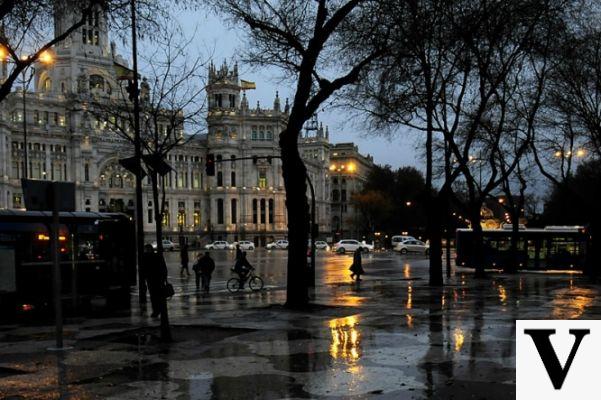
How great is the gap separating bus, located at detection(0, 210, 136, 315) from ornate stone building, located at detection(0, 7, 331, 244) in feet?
343

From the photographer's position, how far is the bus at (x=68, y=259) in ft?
56.7

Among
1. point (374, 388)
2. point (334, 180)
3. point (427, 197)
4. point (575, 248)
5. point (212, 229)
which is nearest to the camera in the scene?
point (374, 388)

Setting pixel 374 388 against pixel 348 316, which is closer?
pixel 374 388

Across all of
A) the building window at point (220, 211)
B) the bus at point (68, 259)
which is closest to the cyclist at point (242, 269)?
the bus at point (68, 259)

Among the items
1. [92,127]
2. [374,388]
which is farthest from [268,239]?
[374,388]

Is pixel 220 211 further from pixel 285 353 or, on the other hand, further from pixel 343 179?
pixel 285 353

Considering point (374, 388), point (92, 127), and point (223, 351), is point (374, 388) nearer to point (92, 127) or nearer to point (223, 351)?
point (223, 351)

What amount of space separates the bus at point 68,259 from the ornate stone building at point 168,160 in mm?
104554

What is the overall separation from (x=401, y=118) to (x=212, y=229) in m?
118

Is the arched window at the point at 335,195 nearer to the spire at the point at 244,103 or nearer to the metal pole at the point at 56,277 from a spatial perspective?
the spire at the point at 244,103

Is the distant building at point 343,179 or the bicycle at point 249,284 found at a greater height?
the distant building at point 343,179

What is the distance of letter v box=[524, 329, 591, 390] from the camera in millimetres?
4941

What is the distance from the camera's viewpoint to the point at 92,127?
13500cm

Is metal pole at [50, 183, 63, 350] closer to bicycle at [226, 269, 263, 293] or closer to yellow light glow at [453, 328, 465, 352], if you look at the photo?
yellow light glow at [453, 328, 465, 352]
